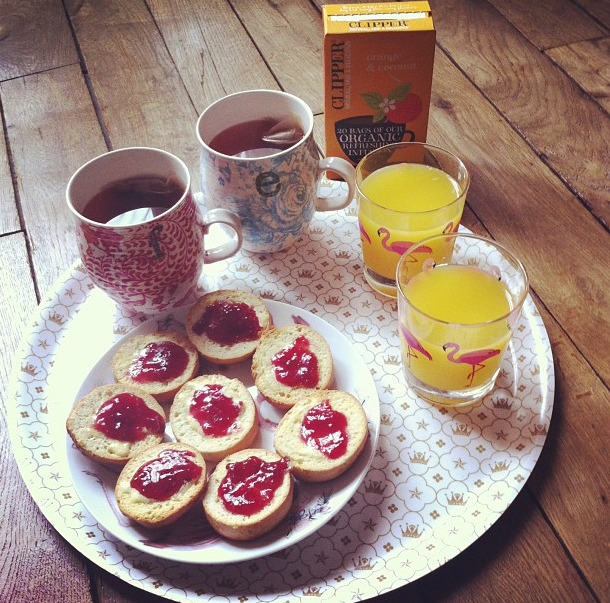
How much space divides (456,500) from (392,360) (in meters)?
0.28

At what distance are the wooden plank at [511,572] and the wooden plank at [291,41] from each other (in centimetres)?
116

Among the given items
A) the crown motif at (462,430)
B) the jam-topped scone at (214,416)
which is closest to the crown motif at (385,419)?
the crown motif at (462,430)

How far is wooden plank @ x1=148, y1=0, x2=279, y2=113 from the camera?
1.81m

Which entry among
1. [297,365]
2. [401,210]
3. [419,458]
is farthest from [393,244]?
[419,458]

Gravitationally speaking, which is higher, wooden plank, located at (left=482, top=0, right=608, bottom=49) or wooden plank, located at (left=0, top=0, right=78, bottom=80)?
wooden plank, located at (left=482, top=0, right=608, bottom=49)

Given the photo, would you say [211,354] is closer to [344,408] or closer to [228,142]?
[344,408]

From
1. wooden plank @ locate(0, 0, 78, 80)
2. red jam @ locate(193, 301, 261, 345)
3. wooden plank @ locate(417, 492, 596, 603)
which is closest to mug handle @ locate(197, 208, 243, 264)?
red jam @ locate(193, 301, 261, 345)

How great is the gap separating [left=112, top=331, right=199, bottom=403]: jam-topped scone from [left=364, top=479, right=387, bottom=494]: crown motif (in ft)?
1.16

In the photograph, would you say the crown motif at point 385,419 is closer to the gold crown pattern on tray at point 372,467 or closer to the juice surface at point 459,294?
the gold crown pattern on tray at point 372,467

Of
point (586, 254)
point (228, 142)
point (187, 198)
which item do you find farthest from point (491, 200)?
point (187, 198)

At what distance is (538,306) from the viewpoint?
4.16ft

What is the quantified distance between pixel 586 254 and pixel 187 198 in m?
0.81

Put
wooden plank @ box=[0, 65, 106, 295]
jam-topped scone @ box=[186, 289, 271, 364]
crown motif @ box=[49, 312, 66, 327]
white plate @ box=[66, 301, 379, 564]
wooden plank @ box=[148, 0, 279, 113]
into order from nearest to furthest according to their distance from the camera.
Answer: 1. white plate @ box=[66, 301, 379, 564]
2. jam-topped scone @ box=[186, 289, 271, 364]
3. crown motif @ box=[49, 312, 66, 327]
4. wooden plank @ box=[0, 65, 106, 295]
5. wooden plank @ box=[148, 0, 279, 113]

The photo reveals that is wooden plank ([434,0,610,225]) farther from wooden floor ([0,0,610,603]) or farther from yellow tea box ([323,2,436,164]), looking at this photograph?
yellow tea box ([323,2,436,164])
